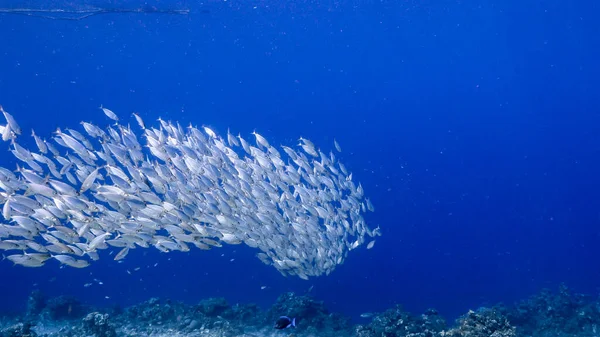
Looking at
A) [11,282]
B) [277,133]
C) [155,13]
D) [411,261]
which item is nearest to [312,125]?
[277,133]

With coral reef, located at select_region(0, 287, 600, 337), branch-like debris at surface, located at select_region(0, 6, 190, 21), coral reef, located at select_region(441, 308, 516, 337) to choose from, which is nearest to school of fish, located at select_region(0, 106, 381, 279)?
coral reef, located at select_region(0, 287, 600, 337)

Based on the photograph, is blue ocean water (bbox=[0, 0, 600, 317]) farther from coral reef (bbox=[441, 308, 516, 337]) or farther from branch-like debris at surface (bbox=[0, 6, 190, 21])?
coral reef (bbox=[441, 308, 516, 337])

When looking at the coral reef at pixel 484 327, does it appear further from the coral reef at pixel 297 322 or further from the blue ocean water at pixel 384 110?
the blue ocean water at pixel 384 110

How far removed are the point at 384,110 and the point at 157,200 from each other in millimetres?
57677

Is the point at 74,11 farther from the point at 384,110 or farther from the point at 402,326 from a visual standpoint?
the point at 384,110

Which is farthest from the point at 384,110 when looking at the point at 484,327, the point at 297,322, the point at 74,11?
the point at 484,327

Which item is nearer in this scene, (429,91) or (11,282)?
(11,282)

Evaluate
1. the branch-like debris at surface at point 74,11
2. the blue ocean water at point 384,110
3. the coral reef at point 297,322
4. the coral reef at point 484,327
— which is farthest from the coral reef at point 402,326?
the branch-like debris at surface at point 74,11

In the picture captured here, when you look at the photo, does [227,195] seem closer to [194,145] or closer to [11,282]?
[194,145]

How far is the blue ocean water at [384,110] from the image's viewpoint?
32.9 meters

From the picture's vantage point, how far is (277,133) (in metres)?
62.8

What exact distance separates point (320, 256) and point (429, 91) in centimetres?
5718

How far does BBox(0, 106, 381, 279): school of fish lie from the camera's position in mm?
7062

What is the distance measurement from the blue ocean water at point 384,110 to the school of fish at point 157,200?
15.5 metres
